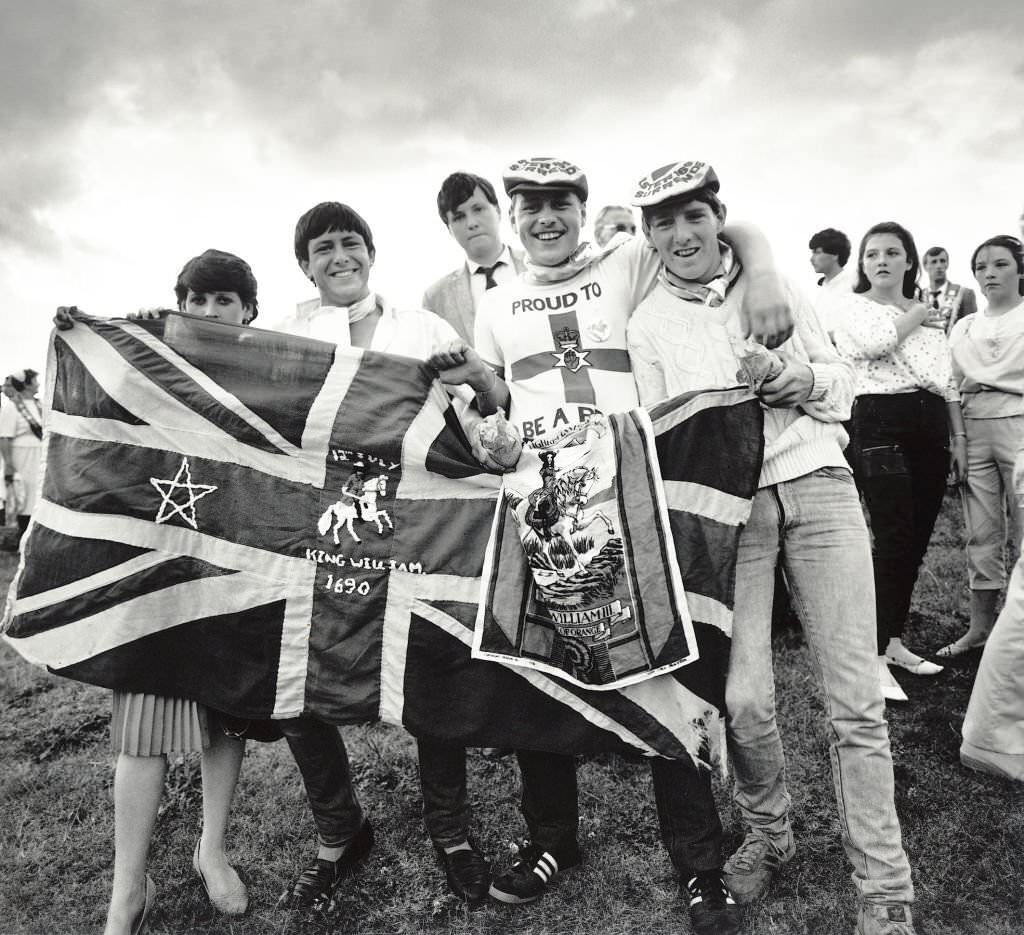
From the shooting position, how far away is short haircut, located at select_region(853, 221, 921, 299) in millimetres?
4219

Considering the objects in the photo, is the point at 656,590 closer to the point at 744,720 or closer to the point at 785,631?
the point at 744,720

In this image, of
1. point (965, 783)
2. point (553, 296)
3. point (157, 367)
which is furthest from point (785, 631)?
point (157, 367)

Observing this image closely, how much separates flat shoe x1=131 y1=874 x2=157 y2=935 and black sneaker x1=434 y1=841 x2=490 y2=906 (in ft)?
3.18

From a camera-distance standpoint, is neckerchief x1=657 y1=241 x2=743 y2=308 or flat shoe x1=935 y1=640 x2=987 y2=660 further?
flat shoe x1=935 y1=640 x2=987 y2=660

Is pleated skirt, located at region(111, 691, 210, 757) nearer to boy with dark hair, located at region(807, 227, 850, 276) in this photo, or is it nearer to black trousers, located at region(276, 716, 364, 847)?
black trousers, located at region(276, 716, 364, 847)

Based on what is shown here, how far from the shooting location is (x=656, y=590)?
2.39m

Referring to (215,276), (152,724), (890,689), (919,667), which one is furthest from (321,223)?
(919,667)

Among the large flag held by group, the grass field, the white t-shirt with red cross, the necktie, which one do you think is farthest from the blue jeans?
the necktie

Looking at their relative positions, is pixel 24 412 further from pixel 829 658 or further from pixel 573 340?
pixel 829 658

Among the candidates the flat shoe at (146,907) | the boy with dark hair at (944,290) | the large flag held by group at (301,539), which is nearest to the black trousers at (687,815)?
the large flag held by group at (301,539)

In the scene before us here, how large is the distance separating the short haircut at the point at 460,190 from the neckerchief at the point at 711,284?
169 cm

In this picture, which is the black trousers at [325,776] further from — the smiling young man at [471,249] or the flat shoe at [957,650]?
the flat shoe at [957,650]

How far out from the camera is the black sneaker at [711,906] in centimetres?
242

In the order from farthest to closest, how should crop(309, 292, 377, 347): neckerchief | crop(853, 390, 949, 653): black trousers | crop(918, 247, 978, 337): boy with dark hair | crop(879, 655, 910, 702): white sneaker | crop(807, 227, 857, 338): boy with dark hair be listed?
1. crop(918, 247, 978, 337): boy with dark hair
2. crop(807, 227, 857, 338): boy with dark hair
3. crop(853, 390, 949, 653): black trousers
4. crop(879, 655, 910, 702): white sneaker
5. crop(309, 292, 377, 347): neckerchief
